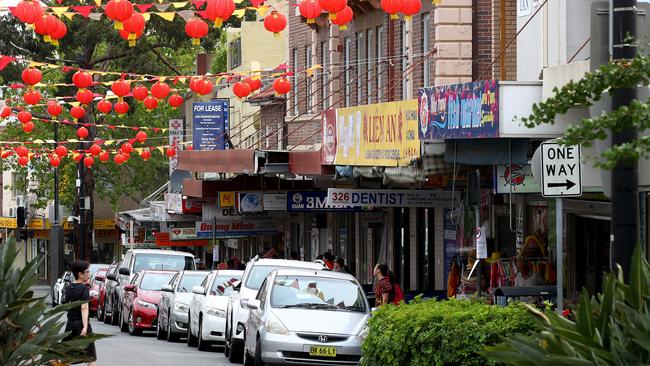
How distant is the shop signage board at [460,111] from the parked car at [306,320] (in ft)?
8.37

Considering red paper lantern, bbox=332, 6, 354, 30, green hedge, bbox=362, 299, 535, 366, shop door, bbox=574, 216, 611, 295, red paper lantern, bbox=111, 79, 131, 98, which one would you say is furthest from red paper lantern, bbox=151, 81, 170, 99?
green hedge, bbox=362, 299, 535, 366

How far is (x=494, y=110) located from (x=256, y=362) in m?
4.70

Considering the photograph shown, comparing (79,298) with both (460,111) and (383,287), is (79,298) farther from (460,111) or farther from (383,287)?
(383,287)

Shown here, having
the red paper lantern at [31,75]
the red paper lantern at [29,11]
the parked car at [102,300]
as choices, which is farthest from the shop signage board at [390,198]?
the red paper lantern at [29,11]

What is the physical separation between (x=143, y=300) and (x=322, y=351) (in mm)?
12593

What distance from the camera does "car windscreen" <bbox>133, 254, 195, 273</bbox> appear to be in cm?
3538

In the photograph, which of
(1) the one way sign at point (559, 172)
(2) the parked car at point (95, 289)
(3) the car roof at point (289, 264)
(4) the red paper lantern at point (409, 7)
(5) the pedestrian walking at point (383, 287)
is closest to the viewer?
Result: (1) the one way sign at point (559, 172)

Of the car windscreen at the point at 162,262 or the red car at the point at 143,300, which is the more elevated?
the car windscreen at the point at 162,262

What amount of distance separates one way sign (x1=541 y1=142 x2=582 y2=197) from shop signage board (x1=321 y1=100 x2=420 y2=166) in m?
7.93

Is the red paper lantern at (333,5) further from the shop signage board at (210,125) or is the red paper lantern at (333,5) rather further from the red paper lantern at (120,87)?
the shop signage board at (210,125)

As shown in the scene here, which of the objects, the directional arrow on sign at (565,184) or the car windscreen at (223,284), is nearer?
the directional arrow on sign at (565,184)

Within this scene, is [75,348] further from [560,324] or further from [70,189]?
[70,189]

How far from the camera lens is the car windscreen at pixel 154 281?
32.2 meters

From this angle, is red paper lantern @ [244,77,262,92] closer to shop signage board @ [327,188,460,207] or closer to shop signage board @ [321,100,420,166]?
shop signage board @ [321,100,420,166]
